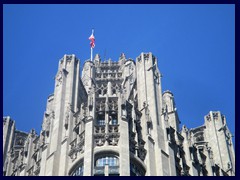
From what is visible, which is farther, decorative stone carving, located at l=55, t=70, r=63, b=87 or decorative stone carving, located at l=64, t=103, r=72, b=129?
decorative stone carving, located at l=55, t=70, r=63, b=87

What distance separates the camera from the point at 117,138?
175ft

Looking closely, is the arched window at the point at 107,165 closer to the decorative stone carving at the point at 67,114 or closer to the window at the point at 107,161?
the window at the point at 107,161

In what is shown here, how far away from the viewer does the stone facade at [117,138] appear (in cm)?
5141

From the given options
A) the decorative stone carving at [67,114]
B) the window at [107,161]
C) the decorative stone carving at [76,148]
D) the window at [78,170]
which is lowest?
the window at [78,170]

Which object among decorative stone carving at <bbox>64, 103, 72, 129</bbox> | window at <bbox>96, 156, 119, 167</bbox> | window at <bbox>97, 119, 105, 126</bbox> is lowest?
window at <bbox>96, 156, 119, 167</bbox>

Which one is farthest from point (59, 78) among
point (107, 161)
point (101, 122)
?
point (107, 161)

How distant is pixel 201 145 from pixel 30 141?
18082mm

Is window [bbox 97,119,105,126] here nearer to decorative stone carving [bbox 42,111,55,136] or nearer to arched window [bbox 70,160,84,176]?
decorative stone carving [bbox 42,111,55,136]

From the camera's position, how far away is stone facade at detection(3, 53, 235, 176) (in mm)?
51406

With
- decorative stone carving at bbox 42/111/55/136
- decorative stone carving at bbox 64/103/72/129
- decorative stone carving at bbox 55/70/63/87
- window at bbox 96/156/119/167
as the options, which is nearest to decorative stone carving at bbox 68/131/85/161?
window at bbox 96/156/119/167

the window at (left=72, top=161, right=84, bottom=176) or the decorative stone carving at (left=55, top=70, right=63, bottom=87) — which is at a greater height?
the decorative stone carving at (left=55, top=70, right=63, bottom=87)

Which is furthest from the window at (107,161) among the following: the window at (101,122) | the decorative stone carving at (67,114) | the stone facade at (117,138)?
the decorative stone carving at (67,114)
